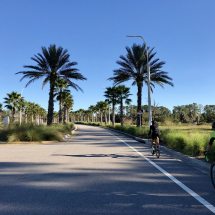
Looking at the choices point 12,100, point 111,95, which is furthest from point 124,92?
point 12,100

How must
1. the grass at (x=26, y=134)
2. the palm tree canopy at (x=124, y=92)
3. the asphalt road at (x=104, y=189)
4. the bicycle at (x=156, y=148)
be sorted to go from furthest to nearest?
the palm tree canopy at (x=124, y=92) < the grass at (x=26, y=134) < the bicycle at (x=156, y=148) < the asphalt road at (x=104, y=189)

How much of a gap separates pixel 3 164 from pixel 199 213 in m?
7.21

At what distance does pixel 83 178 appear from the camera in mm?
6410

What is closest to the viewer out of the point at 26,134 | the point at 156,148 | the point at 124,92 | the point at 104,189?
the point at 104,189

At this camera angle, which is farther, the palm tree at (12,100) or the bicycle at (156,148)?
the palm tree at (12,100)

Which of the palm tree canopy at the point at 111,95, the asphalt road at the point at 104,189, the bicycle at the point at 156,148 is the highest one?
the palm tree canopy at the point at 111,95

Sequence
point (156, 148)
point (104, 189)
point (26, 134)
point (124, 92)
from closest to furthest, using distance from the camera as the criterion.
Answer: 1. point (104, 189)
2. point (156, 148)
3. point (26, 134)
4. point (124, 92)

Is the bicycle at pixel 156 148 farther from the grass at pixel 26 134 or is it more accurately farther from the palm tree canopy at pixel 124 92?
the palm tree canopy at pixel 124 92

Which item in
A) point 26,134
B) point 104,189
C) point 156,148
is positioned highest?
point 26,134

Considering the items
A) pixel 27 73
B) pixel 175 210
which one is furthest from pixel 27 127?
pixel 175 210

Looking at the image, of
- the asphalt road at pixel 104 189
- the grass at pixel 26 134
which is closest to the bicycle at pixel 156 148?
the asphalt road at pixel 104 189

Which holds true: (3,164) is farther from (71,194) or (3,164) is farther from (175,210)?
(175,210)

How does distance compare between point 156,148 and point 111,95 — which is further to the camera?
point 111,95

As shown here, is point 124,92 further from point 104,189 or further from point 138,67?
point 104,189
